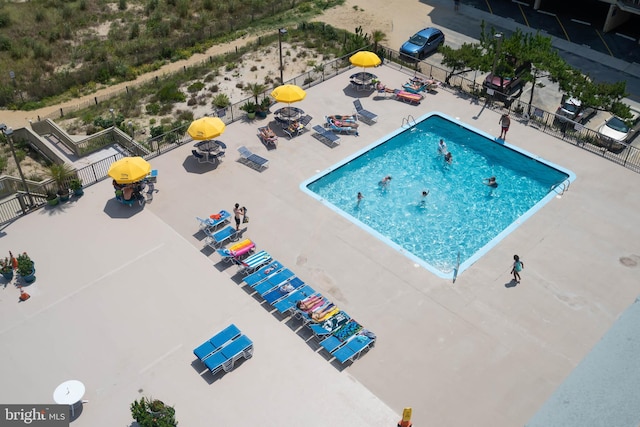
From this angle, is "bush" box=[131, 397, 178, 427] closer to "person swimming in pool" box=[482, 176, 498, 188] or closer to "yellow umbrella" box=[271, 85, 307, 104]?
"yellow umbrella" box=[271, 85, 307, 104]

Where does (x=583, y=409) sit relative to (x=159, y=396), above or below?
above

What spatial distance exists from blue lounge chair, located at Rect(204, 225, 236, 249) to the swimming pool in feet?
15.7

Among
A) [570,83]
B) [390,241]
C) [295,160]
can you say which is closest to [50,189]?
[295,160]

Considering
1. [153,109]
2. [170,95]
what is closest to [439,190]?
[153,109]

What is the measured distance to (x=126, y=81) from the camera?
41938 mm

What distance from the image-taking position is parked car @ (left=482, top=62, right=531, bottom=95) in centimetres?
3612

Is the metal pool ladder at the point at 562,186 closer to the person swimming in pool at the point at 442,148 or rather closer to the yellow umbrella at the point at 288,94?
the person swimming in pool at the point at 442,148

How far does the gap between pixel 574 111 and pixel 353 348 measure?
2219 centimetres

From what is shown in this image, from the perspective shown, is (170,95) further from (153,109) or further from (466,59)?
(466,59)

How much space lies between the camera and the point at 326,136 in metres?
32.0

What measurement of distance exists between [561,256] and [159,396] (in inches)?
661

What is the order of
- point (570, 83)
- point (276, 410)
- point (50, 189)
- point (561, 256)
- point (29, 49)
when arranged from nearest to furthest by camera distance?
point (276, 410), point (561, 256), point (50, 189), point (570, 83), point (29, 49)

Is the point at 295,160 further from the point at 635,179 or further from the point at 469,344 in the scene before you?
the point at 635,179

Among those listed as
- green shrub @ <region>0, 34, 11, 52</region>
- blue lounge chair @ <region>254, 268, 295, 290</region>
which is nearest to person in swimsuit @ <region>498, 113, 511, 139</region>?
blue lounge chair @ <region>254, 268, 295, 290</region>
